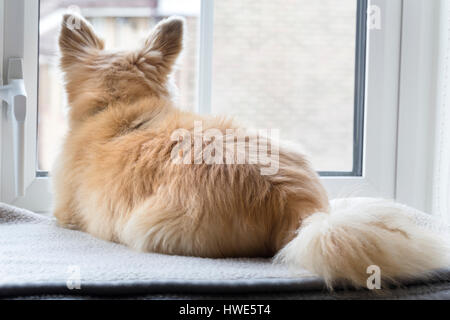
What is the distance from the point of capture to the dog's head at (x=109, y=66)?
1302 mm

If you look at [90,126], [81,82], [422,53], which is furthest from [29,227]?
[422,53]

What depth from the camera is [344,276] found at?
0.74 m

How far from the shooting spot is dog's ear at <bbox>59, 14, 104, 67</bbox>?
135 centimetres

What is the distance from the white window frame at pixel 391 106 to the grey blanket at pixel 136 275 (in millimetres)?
690

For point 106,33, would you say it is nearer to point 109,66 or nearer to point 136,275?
point 109,66

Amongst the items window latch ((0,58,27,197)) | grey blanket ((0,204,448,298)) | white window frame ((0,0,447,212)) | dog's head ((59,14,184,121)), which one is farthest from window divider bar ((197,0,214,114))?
grey blanket ((0,204,448,298))

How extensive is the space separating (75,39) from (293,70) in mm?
741

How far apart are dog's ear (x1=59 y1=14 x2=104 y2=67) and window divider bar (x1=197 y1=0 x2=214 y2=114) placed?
14.4 inches

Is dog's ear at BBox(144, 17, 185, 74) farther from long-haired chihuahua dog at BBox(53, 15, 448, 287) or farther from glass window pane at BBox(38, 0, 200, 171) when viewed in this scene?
glass window pane at BBox(38, 0, 200, 171)

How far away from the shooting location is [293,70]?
1.69 m

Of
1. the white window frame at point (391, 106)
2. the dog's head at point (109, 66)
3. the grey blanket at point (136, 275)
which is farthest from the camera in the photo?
the white window frame at point (391, 106)

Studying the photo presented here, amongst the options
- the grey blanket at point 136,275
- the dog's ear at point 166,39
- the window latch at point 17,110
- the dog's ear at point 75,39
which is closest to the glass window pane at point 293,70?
the dog's ear at point 166,39

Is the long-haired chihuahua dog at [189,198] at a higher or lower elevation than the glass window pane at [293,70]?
lower

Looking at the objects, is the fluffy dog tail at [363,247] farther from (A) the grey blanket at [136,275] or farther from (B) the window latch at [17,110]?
(B) the window latch at [17,110]
